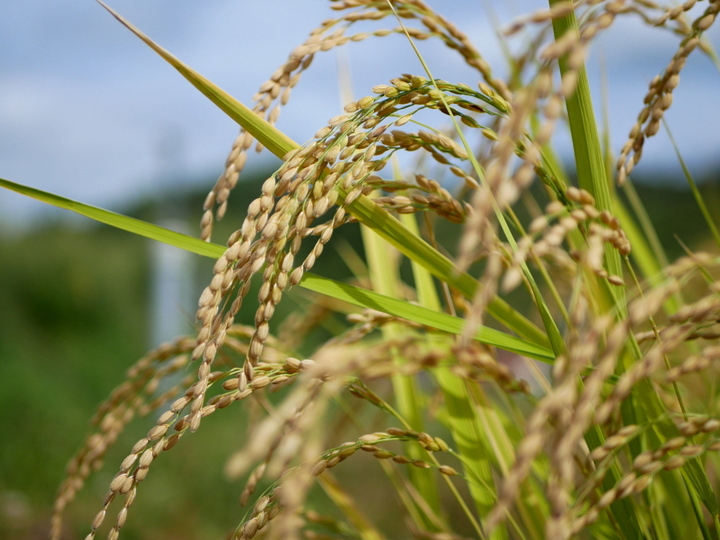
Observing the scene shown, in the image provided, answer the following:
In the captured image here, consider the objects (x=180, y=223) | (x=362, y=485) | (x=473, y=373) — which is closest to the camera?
(x=473, y=373)

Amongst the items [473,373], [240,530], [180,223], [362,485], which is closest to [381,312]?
[473,373]

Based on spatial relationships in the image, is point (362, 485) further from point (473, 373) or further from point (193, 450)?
point (473, 373)

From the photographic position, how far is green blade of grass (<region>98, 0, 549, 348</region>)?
639mm

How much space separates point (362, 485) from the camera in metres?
2.93

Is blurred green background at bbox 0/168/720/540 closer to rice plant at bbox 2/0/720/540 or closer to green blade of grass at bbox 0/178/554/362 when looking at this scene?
green blade of grass at bbox 0/178/554/362

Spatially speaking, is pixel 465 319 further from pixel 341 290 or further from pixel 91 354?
pixel 91 354

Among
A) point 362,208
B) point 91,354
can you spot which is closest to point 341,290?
point 362,208

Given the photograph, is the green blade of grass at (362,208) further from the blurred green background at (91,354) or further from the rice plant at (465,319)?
the blurred green background at (91,354)

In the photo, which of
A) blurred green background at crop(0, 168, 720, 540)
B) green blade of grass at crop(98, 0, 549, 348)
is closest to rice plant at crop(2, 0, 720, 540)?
green blade of grass at crop(98, 0, 549, 348)

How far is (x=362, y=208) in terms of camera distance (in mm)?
645

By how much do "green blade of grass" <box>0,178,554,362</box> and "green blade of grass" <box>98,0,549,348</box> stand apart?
0.05 m

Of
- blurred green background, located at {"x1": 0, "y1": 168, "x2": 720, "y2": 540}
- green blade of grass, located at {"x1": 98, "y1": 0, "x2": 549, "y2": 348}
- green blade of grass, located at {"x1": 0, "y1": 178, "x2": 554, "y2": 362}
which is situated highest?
green blade of grass, located at {"x1": 98, "y1": 0, "x2": 549, "y2": 348}

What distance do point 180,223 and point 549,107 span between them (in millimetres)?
3944

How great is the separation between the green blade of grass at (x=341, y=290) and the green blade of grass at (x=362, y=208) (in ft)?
0.15
